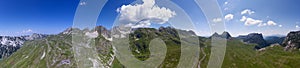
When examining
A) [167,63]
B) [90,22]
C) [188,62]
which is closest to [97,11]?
[90,22]

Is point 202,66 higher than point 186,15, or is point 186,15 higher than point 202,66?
point 186,15

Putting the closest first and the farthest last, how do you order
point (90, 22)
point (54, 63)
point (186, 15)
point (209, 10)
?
point (209, 10) < point (90, 22) < point (186, 15) < point (54, 63)

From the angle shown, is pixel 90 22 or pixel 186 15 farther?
pixel 186 15

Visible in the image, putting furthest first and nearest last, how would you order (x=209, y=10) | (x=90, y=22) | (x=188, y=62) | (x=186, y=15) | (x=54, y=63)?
(x=54, y=63) < (x=188, y=62) < (x=186, y=15) < (x=90, y=22) < (x=209, y=10)

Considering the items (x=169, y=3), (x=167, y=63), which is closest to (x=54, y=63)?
(x=167, y=63)

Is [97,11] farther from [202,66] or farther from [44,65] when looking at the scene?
[44,65]

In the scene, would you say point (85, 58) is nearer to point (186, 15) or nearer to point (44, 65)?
point (44, 65)

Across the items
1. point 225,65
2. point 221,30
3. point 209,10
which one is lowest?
point 225,65

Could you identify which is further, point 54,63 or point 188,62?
point 54,63

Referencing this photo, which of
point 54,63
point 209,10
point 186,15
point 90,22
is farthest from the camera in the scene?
point 54,63
